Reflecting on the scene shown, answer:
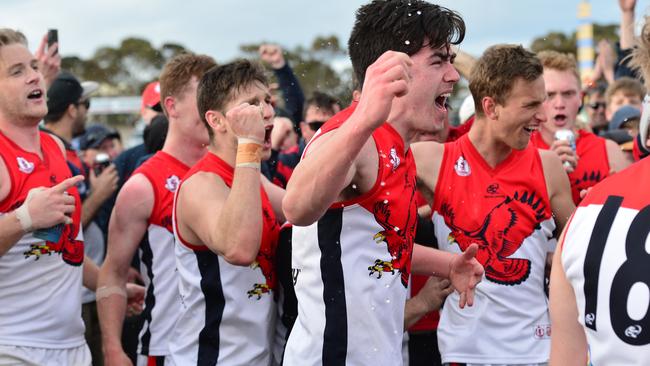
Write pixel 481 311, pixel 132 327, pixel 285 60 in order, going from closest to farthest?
pixel 481 311 → pixel 132 327 → pixel 285 60

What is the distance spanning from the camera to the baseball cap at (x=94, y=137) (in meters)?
8.88

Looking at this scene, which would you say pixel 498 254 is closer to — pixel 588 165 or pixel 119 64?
pixel 588 165

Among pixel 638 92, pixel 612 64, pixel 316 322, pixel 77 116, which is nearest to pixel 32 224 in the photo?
pixel 316 322

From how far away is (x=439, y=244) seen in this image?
4.32 meters

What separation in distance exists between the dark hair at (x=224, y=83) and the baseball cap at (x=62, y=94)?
9.41 feet

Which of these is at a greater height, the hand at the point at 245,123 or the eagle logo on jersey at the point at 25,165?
the hand at the point at 245,123

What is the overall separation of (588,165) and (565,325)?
3129mm

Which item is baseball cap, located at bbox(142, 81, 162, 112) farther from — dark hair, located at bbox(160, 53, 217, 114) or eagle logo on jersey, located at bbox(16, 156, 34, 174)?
eagle logo on jersey, located at bbox(16, 156, 34, 174)

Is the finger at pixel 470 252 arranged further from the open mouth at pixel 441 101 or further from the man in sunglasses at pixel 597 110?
the man in sunglasses at pixel 597 110

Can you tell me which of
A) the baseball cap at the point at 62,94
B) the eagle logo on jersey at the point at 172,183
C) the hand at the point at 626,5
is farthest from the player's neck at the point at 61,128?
the hand at the point at 626,5

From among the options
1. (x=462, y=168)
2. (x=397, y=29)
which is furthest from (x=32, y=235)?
(x=462, y=168)

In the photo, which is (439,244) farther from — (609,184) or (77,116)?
(77,116)

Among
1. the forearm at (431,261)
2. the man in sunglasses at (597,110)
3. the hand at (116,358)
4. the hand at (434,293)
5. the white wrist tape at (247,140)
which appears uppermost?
the white wrist tape at (247,140)

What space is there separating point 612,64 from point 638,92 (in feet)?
6.79
